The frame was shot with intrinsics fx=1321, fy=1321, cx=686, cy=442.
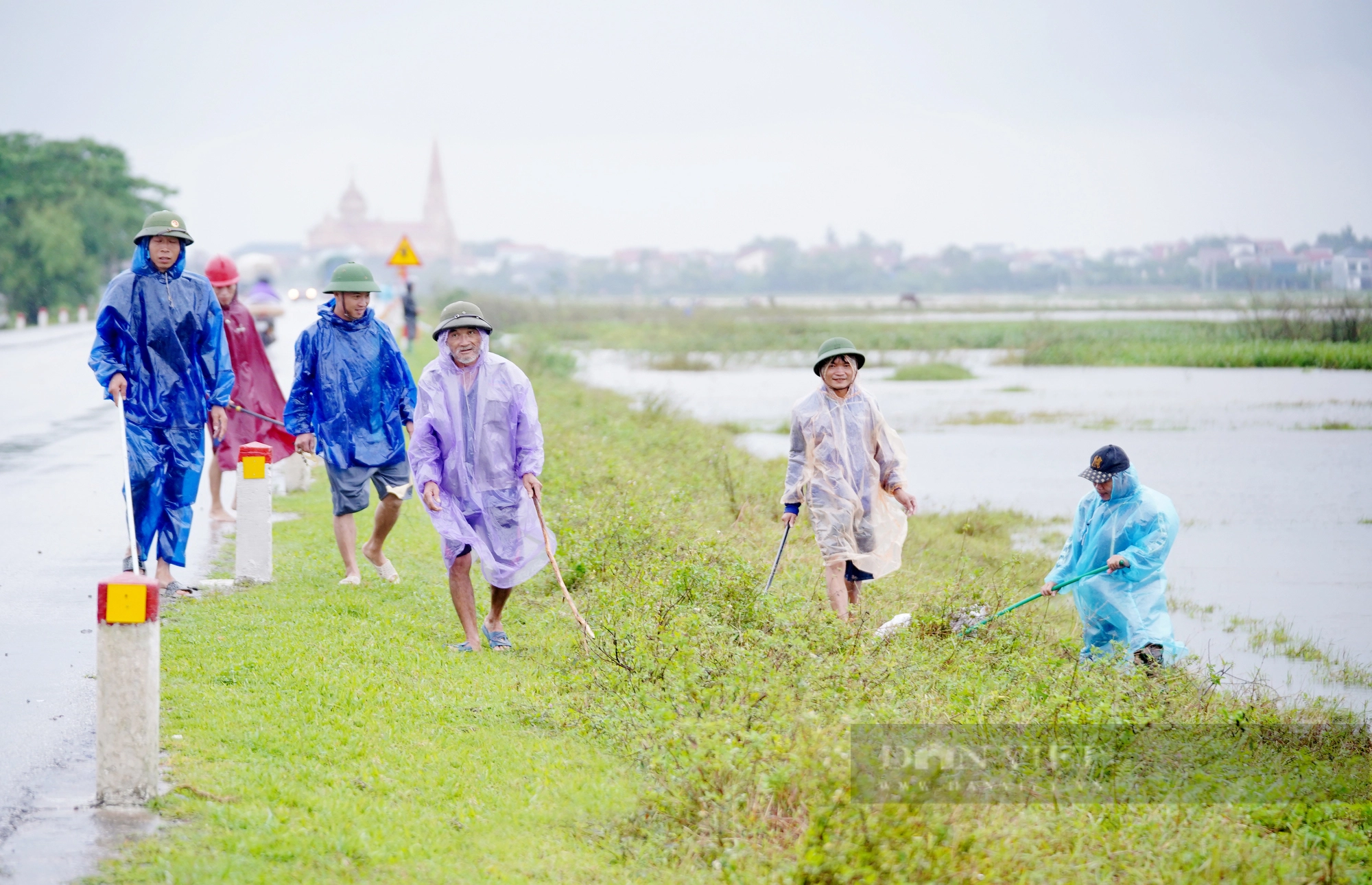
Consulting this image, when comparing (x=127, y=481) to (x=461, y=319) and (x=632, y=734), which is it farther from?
(x=632, y=734)

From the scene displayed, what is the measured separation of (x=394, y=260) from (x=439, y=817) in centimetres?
2039

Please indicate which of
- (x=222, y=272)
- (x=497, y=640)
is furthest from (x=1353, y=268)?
(x=497, y=640)

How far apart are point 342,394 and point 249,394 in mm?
2874

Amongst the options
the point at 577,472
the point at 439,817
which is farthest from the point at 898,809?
the point at 577,472

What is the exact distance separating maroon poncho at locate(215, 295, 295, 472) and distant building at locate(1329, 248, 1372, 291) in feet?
153

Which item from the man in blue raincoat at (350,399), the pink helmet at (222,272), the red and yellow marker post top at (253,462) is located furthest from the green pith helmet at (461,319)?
the pink helmet at (222,272)

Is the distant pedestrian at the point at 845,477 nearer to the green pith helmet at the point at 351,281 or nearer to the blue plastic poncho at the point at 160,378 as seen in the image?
the green pith helmet at the point at 351,281

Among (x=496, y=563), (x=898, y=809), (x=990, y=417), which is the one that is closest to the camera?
(x=898, y=809)

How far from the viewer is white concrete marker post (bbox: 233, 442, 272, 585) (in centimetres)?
835

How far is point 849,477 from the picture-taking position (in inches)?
294

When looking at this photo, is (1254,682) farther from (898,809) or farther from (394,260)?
(394,260)

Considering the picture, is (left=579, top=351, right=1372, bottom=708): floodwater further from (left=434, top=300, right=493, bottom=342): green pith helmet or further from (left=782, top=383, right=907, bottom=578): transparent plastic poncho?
(left=434, top=300, right=493, bottom=342): green pith helmet

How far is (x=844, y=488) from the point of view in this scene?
24.4 feet

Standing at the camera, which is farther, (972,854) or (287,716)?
(287,716)
